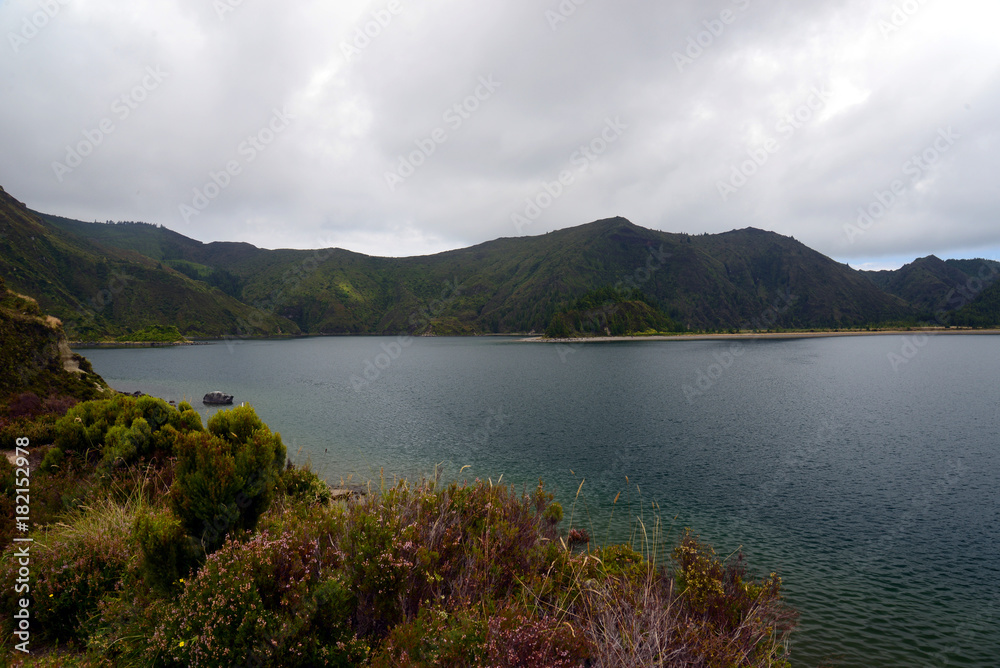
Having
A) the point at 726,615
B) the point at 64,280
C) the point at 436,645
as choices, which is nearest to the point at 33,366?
the point at 436,645

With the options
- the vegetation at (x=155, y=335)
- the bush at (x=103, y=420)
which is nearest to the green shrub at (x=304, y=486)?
the bush at (x=103, y=420)

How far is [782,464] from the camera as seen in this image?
26547 mm

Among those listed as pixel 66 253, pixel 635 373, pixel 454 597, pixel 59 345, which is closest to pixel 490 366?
pixel 635 373

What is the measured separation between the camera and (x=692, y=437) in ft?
107

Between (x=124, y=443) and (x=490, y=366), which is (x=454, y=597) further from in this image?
(x=490, y=366)

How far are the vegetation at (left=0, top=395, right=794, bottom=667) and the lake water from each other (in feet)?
21.0

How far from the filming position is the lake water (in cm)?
1312

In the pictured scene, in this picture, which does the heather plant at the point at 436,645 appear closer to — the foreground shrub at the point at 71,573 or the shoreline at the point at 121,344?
the foreground shrub at the point at 71,573

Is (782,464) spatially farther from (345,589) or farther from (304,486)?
(345,589)

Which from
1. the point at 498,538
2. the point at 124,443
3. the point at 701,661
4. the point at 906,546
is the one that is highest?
the point at 124,443

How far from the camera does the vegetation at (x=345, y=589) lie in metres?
5.93

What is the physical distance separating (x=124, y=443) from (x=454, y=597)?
1345 centimetres

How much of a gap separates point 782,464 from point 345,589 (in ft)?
94.1

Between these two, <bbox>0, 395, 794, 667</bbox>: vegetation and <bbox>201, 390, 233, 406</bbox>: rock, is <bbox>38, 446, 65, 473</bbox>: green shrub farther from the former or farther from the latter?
<bbox>201, 390, 233, 406</bbox>: rock
